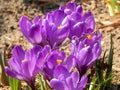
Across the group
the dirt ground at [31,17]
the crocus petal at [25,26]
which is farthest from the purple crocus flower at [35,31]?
the dirt ground at [31,17]

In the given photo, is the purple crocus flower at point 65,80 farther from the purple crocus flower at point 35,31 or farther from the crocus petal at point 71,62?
the purple crocus flower at point 35,31

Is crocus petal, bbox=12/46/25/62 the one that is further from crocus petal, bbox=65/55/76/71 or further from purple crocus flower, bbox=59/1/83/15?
purple crocus flower, bbox=59/1/83/15

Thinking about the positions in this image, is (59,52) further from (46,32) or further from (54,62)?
(46,32)

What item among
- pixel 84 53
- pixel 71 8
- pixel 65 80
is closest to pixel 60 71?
pixel 65 80

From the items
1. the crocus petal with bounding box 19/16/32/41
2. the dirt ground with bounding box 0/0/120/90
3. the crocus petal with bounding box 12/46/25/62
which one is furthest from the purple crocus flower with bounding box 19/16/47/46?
the dirt ground with bounding box 0/0/120/90

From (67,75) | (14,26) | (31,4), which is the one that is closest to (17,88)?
(67,75)

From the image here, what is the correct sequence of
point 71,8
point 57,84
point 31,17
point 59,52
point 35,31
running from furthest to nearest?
point 31,17
point 71,8
point 35,31
point 59,52
point 57,84

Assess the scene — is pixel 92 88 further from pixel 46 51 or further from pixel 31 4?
pixel 31 4
